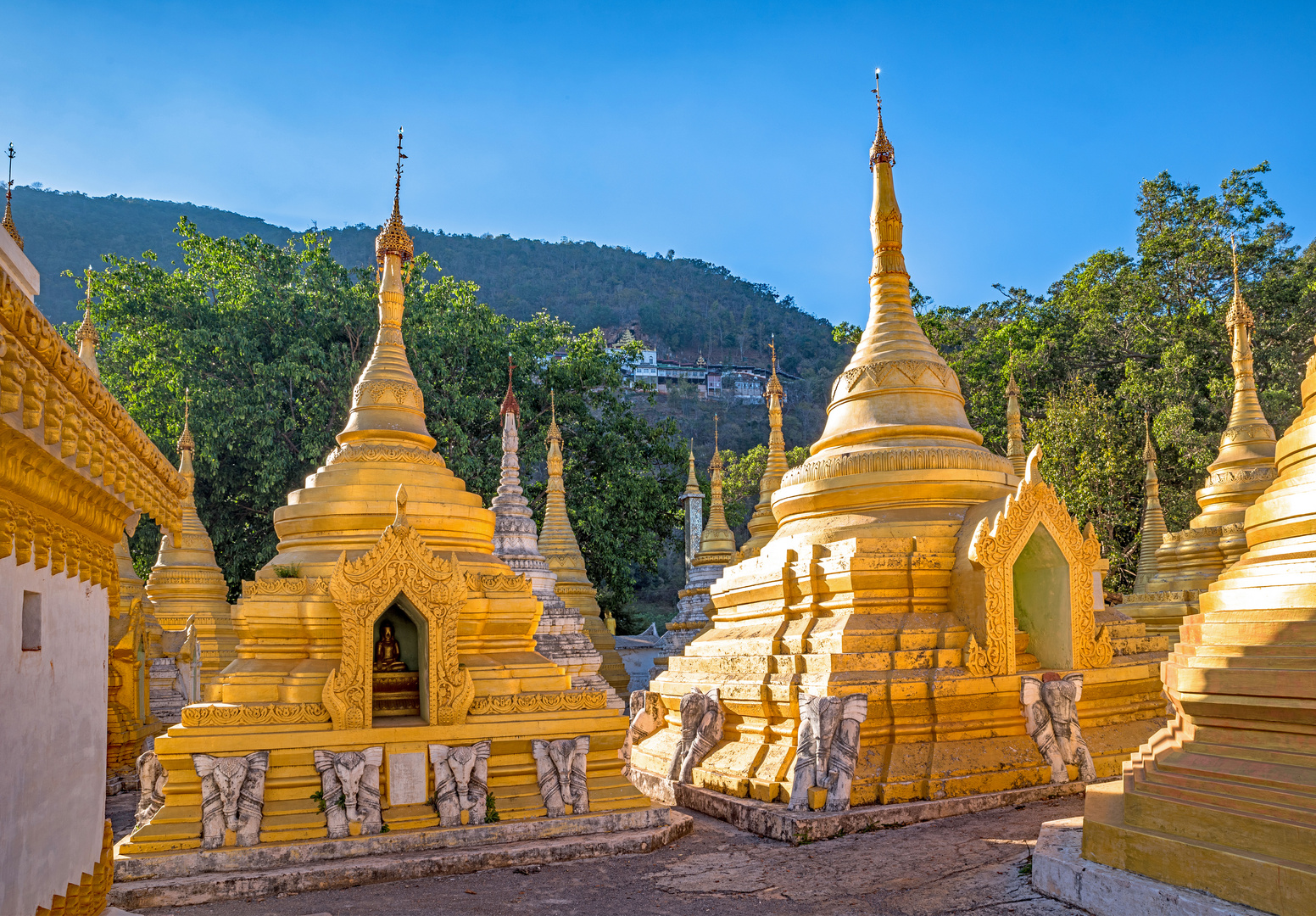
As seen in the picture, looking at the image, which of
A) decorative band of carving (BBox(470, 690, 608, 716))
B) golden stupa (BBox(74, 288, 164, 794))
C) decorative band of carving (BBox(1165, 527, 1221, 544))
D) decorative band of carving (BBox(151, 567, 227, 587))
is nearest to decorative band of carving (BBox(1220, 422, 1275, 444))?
decorative band of carving (BBox(1165, 527, 1221, 544))

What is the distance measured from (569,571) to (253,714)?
15195 millimetres

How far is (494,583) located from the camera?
10586mm

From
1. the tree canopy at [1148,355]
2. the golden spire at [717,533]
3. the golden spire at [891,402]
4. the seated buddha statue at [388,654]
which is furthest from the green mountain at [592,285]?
the seated buddha statue at [388,654]

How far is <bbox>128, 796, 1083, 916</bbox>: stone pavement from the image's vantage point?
7383 millimetres

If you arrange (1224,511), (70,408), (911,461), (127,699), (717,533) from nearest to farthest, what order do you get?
(70,408)
(911,461)
(127,699)
(1224,511)
(717,533)

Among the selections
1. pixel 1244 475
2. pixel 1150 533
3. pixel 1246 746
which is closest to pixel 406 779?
pixel 1246 746

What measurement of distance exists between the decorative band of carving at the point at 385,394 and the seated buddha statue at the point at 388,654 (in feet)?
9.43

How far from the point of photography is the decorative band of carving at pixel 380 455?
1158cm

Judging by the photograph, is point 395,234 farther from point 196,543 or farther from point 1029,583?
point 196,543

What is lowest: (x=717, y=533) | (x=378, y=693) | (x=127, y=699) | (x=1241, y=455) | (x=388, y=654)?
(x=127, y=699)

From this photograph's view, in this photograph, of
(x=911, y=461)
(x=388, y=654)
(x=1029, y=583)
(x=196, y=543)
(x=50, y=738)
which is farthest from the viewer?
(x=196, y=543)

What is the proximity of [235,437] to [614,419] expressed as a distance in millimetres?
12617

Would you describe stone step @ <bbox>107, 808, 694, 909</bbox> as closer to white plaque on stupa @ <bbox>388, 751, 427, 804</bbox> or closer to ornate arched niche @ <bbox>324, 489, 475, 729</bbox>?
white plaque on stupa @ <bbox>388, 751, 427, 804</bbox>

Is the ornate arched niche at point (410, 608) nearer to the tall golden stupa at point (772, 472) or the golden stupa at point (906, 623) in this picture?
the golden stupa at point (906, 623)
